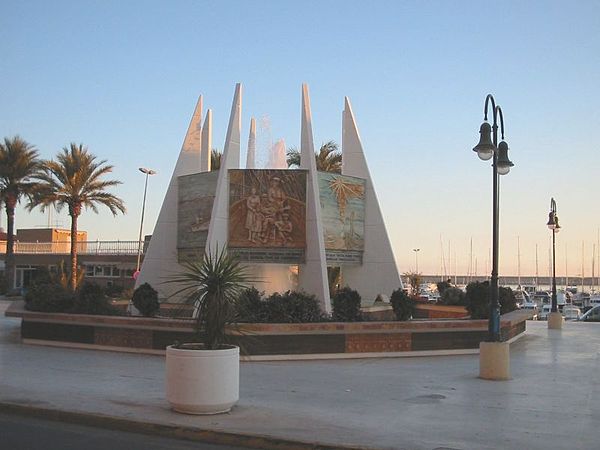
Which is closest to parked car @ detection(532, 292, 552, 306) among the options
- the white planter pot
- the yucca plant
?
the yucca plant

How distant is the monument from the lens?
24.7m

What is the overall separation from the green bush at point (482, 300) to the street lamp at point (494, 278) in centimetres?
535

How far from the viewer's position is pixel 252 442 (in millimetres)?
8219

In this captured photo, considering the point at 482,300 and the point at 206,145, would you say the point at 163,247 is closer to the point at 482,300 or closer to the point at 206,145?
the point at 206,145

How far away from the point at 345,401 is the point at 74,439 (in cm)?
424

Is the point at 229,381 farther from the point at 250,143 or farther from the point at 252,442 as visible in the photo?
the point at 250,143

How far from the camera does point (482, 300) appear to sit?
840 inches

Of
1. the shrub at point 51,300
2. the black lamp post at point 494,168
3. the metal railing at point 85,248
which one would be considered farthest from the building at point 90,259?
the black lamp post at point 494,168

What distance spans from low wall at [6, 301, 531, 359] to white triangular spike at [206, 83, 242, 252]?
6597 millimetres

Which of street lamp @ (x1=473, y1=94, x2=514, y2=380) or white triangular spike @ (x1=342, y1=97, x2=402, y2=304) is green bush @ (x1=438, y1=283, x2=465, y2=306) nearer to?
white triangular spike @ (x1=342, y1=97, x2=402, y2=304)

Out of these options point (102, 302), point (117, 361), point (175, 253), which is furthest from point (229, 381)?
point (175, 253)

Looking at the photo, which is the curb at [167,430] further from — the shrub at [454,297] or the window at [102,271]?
the window at [102,271]

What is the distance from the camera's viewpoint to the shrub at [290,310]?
1641 centimetres

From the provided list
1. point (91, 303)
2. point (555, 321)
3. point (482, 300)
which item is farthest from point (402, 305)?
point (555, 321)
